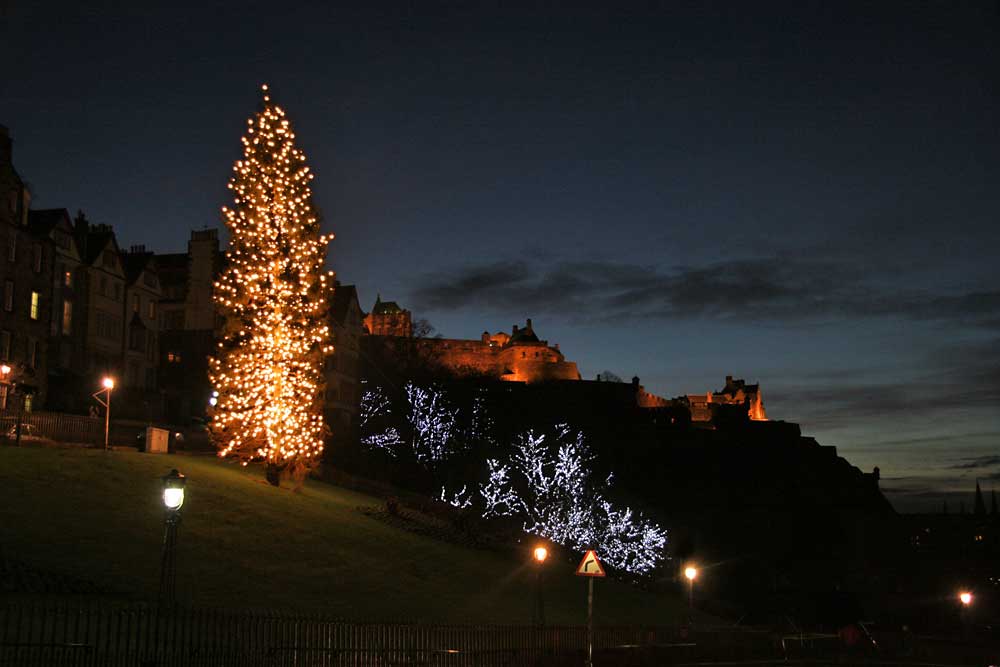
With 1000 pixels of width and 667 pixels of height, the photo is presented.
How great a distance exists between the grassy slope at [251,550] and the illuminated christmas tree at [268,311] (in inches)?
95.1

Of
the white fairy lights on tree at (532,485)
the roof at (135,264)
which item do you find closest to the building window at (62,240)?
the roof at (135,264)

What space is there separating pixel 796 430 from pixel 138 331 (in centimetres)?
12753

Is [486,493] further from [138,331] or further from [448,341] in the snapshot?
[448,341]

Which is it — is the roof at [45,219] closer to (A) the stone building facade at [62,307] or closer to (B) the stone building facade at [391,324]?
(A) the stone building facade at [62,307]

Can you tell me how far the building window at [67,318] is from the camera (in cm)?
6800

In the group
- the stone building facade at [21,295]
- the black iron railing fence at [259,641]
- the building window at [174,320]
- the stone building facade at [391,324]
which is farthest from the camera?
the stone building facade at [391,324]

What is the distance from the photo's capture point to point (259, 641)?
71.4 ft

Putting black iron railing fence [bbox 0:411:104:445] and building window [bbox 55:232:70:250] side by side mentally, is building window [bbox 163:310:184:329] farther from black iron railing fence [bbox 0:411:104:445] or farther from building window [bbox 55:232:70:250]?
black iron railing fence [bbox 0:411:104:445]

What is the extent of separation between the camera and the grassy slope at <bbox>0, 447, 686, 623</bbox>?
30.1 meters

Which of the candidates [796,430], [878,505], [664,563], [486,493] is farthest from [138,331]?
[878,505]

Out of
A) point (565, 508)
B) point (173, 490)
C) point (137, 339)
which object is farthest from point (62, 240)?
point (173, 490)

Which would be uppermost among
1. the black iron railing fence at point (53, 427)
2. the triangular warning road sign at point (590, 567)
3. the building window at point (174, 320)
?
the building window at point (174, 320)

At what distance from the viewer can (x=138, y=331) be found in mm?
76812

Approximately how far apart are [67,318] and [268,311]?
85.3ft
